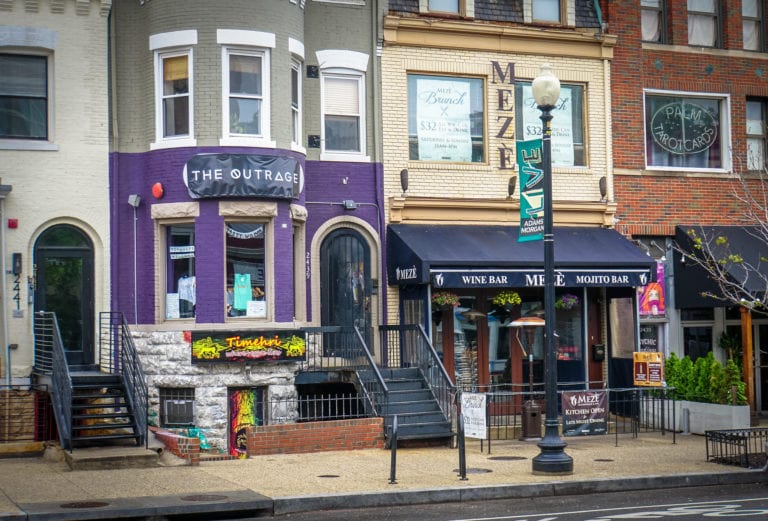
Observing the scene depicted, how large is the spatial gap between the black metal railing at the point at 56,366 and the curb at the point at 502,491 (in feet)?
16.3

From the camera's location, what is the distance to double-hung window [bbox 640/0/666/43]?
24.8 m

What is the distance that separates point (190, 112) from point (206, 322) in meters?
3.75

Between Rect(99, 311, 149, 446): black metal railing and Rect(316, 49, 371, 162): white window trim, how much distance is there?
5.10 metres

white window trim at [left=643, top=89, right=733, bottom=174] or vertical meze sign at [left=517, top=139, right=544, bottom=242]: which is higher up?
white window trim at [left=643, top=89, right=733, bottom=174]

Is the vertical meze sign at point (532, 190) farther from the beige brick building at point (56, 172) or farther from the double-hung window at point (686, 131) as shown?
the double-hung window at point (686, 131)

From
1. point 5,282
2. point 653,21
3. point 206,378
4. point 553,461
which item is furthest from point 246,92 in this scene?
point 653,21

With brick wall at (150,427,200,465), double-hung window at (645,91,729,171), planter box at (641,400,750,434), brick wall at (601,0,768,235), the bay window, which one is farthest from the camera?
double-hung window at (645,91,729,171)

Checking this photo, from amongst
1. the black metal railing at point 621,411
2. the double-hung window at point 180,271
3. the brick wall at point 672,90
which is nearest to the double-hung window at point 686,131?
the brick wall at point 672,90

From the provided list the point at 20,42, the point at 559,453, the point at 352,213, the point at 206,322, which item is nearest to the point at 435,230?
the point at 352,213

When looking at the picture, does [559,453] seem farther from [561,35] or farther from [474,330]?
[561,35]

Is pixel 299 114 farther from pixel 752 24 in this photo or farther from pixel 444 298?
pixel 752 24

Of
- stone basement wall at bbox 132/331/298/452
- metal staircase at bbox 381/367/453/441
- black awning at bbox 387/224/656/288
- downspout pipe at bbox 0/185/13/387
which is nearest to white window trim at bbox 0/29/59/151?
downspout pipe at bbox 0/185/13/387

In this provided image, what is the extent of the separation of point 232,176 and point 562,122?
25.7ft

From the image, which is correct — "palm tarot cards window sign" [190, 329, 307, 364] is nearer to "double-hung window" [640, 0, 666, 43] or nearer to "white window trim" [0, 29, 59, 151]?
"white window trim" [0, 29, 59, 151]
